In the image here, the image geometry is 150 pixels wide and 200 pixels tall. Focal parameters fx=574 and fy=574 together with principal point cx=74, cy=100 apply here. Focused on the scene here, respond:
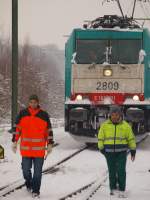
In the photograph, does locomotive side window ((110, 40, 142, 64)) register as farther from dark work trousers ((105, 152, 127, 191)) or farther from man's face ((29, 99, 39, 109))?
man's face ((29, 99, 39, 109))

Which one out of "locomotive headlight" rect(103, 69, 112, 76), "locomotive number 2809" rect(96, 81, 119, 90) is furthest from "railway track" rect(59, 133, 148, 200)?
"locomotive headlight" rect(103, 69, 112, 76)

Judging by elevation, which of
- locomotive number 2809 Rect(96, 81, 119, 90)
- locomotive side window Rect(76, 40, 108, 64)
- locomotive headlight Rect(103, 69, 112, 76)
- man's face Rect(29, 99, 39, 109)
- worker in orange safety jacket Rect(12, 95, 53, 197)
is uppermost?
locomotive side window Rect(76, 40, 108, 64)

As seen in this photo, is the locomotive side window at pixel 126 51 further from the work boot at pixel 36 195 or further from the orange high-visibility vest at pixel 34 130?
the work boot at pixel 36 195

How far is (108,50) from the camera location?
685 inches

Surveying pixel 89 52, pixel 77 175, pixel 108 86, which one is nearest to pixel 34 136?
pixel 77 175

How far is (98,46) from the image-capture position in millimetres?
17500

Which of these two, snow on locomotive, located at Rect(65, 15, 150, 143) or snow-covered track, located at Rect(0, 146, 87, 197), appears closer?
snow-covered track, located at Rect(0, 146, 87, 197)

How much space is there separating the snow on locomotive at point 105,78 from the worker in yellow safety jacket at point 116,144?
7.23m

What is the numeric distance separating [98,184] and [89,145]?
27.1ft

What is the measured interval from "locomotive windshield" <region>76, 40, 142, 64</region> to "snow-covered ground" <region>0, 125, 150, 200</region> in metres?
2.77

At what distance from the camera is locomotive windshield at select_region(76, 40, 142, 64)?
56.8ft

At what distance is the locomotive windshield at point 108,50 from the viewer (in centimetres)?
1731

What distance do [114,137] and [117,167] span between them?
535 mm

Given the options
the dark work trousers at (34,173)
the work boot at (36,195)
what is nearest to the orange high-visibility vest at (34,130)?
the dark work trousers at (34,173)
